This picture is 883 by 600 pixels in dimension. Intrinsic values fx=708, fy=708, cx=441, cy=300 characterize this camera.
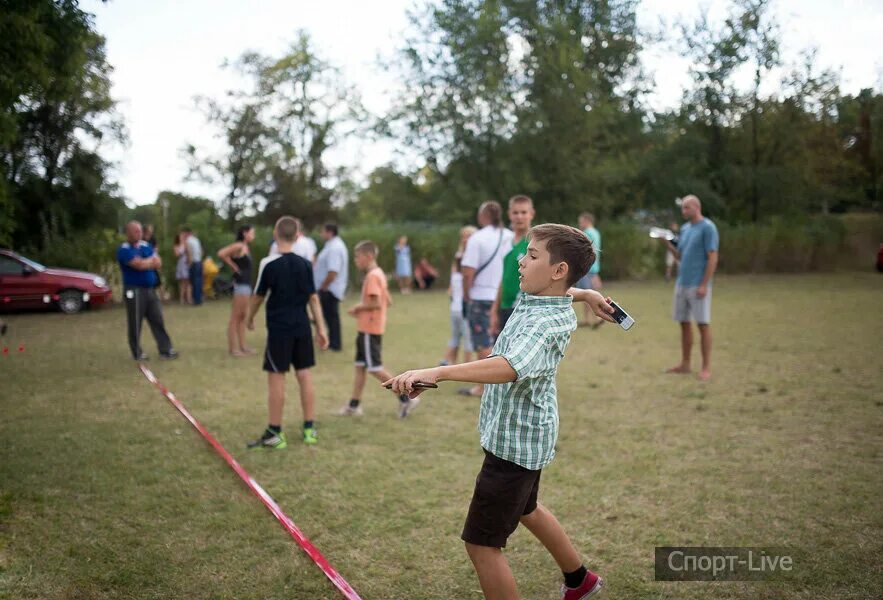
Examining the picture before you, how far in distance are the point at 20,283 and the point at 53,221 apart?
1016cm

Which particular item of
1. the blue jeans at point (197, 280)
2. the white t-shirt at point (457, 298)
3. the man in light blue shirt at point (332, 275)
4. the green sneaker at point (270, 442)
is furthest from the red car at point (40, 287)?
the green sneaker at point (270, 442)

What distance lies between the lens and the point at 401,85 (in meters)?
33.3

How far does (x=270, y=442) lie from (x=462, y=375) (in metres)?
4.02

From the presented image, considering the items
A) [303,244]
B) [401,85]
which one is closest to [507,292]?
[303,244]

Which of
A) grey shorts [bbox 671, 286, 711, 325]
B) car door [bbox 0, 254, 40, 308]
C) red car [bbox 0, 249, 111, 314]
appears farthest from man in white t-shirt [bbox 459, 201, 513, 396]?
car door [bbox 0, 254, 40, 308]

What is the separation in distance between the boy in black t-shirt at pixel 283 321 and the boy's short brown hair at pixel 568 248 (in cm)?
355

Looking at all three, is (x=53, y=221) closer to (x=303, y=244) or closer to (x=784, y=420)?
(x=303, y=244)

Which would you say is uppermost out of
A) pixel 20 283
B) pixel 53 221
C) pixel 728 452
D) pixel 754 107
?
pixel 754 107

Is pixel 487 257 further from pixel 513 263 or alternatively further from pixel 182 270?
pixel 182 270

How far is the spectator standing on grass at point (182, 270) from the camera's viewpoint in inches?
787

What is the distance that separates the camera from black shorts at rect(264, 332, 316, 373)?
5898 millimetres

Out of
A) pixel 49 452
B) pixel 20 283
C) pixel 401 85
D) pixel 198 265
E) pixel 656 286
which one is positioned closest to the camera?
pixel 49 452

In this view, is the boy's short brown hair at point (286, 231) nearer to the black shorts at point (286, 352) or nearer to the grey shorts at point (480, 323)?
the black shorts at point (286, 352)

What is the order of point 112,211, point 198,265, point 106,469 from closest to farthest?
point 106,469
point 198,265
point 112,211
